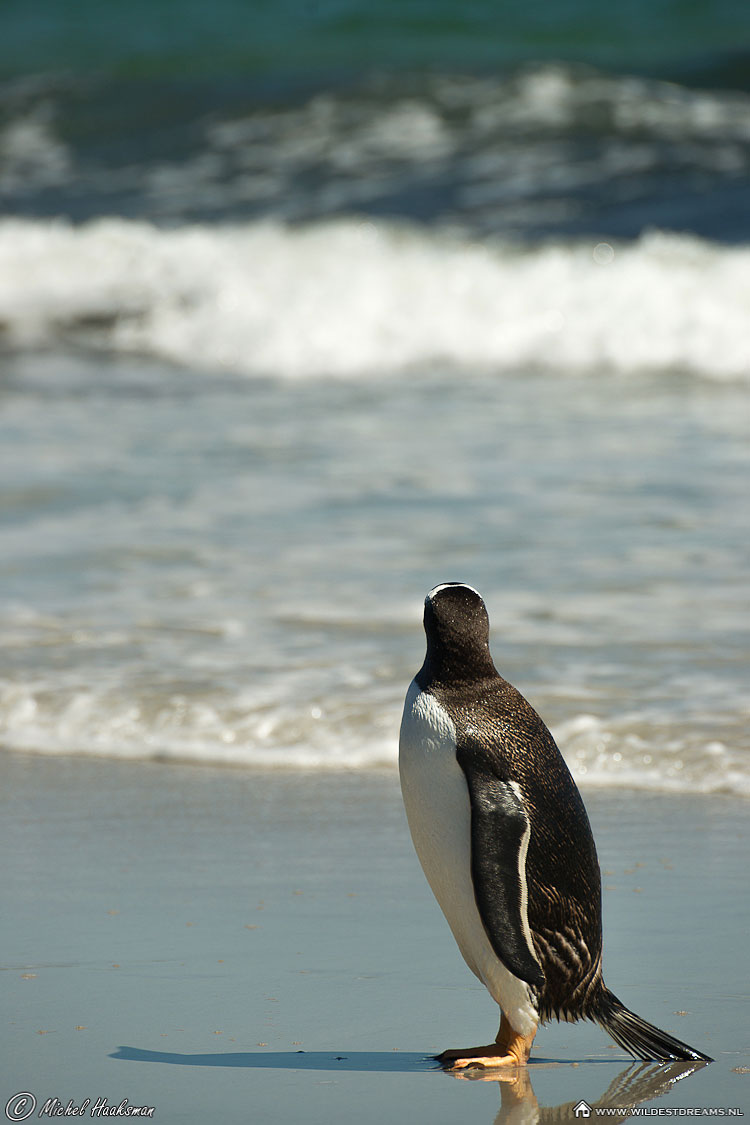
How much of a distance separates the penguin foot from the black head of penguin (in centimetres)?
48

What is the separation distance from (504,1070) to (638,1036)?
19 centimetres

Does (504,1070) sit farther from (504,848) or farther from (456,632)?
(456,632)

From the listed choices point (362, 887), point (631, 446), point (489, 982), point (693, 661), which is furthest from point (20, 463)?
point (489, 982)

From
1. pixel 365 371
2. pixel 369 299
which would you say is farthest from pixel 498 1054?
pixel 369 299

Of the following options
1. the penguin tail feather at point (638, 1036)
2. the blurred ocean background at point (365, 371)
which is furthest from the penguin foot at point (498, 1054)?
the blurred ocean background at point (365, 371)

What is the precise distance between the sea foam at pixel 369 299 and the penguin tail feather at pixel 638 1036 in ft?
23.4

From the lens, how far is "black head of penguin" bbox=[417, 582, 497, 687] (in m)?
2.17

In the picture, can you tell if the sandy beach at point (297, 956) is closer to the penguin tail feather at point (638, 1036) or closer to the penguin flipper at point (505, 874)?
the penguin tail feather at point (638, 1036)

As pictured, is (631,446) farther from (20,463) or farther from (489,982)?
(489,982)

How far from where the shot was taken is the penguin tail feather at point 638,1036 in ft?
6.78

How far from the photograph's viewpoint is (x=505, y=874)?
2076 mm

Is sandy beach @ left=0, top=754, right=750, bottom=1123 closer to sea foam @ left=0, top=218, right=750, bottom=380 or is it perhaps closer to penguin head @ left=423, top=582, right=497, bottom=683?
penguin head @ left=423, top=582, right=497, bottom=683

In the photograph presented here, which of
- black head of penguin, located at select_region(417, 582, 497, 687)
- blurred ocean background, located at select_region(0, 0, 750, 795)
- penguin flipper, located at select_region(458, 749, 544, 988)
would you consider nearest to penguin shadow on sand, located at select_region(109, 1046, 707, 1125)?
penguin flipper, located at select_region(458, 749, 544, 988)

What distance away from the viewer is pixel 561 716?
378cm
